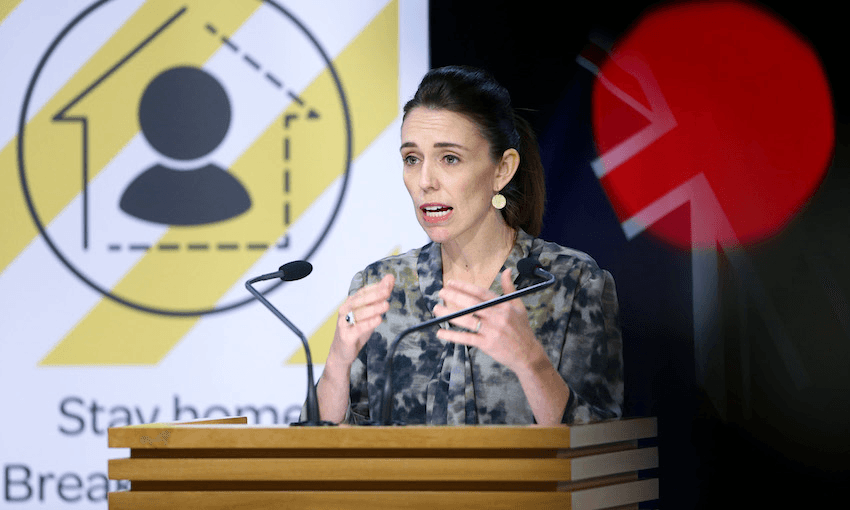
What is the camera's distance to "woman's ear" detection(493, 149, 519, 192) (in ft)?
8.03

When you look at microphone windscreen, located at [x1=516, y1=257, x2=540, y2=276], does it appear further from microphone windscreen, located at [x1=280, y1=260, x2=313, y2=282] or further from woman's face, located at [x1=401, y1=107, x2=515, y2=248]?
woman's face, located at [x1=401, y1=107, x2=515, y2=248]

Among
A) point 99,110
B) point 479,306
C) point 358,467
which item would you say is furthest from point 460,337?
point 99,110

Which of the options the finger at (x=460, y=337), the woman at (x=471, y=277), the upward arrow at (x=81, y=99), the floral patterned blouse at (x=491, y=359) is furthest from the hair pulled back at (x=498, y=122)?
the upward arrow at (x=81, y=99)

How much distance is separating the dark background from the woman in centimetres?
23

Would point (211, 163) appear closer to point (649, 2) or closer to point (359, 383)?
point (359, 383)

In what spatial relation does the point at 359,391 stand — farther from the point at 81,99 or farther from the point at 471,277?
the point at 81,99

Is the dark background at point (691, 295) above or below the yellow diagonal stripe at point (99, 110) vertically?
below

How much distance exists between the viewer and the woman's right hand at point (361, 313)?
5.88 feet

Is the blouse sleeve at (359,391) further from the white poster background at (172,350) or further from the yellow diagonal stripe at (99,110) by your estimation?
the yellow diagonal stripe at (99,110)

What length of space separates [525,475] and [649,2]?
5.55 ft

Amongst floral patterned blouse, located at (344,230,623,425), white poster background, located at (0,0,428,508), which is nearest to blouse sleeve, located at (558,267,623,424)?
floral patterned blouse, located at (344,230,623,425)

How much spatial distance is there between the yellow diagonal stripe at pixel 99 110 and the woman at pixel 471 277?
119 cm

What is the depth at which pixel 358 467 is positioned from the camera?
1.41 m

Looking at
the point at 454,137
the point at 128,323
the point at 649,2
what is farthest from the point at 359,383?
the point at 649,2
